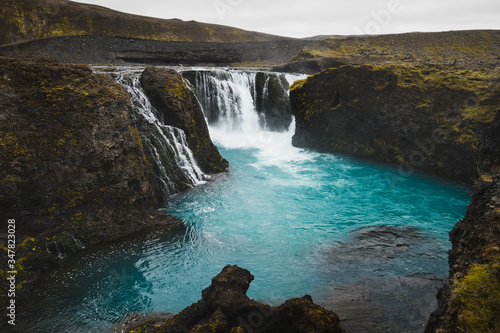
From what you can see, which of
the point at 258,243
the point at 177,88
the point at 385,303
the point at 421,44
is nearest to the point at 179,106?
the point at 177,88

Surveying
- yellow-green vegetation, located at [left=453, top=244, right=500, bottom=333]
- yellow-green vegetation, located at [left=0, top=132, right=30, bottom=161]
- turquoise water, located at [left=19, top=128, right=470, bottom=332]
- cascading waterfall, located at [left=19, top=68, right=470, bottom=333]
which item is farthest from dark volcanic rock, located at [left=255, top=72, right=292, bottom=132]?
yellow-green vegetation, located at [left=453, top=244, right=500, bottom=333]

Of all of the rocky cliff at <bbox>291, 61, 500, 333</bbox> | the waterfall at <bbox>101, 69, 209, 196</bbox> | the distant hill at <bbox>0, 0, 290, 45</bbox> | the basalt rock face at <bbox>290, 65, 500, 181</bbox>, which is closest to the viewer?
the waterfall at <bbox>101, 69, 209, 196</bbox>

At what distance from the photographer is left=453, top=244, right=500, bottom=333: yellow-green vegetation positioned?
304 centimetres

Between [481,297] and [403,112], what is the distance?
47.3ft

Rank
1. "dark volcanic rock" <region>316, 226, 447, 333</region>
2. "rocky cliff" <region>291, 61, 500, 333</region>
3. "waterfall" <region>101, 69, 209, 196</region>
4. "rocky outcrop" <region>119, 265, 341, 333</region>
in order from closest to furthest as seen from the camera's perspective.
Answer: "rocky outcrop" <region>119, 265, 341, 333</region> → "dark volcanic rock" <region>316, 226, 447, 333</region> → "waterfall" <region>101, 69, 209, 196</region> → "rocky cliff" <region>291, 61, 500, 333</region>

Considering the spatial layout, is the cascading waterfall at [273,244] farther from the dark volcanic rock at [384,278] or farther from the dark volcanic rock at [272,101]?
the dark volcanic rock at [272,101]

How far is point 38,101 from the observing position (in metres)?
8.38

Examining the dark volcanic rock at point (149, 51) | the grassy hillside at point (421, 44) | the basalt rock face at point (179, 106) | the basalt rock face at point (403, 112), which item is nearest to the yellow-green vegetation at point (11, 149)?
the basalt rock face at point (179, 106)

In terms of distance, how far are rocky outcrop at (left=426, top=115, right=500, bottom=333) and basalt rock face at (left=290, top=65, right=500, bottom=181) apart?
34.7ft

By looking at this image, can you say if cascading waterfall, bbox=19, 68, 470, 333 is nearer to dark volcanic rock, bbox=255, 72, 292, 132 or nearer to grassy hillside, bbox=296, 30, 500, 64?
dark volcanic rock, bbox=255, 72, 292, 132

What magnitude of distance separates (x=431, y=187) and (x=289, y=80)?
55.0ft

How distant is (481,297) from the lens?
3.23 metres

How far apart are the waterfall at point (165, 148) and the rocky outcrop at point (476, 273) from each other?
10128 mm

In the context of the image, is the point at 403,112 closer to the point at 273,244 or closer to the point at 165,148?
the point at 273,244
